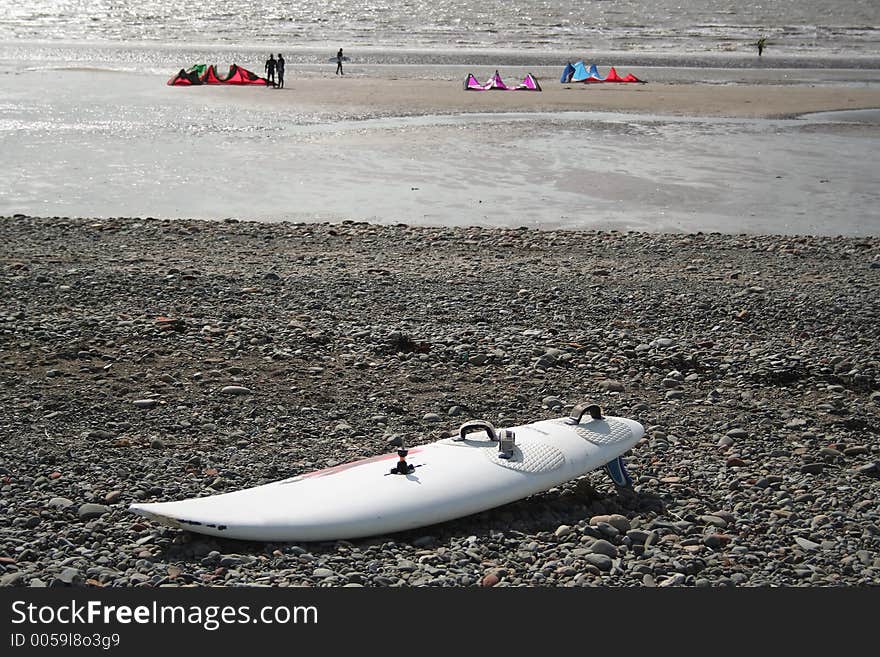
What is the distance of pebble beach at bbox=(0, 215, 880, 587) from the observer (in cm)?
500

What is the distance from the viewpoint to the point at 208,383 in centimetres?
721

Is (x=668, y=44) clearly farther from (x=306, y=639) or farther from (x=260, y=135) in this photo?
(x=306, y=639)

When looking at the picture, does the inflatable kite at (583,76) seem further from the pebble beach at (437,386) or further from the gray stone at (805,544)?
the gray stone at (805,544)

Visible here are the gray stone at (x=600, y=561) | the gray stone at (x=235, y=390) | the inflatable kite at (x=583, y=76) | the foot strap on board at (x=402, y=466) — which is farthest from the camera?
the inflatable kite at (x=583, y=76)

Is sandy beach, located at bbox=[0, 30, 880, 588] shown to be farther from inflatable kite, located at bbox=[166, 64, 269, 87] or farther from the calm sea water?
the calm sea water

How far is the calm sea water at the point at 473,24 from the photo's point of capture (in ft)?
158

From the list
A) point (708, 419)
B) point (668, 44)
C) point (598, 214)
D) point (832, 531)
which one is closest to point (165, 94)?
point (598, 214)

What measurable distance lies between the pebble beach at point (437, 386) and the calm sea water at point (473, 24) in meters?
36.4

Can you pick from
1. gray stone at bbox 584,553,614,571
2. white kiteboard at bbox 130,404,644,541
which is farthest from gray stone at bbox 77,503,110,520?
gray stone at bbox 584,553,614,571

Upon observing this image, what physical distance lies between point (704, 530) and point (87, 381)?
4355 mm

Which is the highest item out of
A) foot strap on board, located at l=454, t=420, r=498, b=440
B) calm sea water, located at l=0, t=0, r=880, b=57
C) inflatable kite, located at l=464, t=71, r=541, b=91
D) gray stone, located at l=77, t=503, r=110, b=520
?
calm sea water, located at l=0, t=0, r=880, b=57

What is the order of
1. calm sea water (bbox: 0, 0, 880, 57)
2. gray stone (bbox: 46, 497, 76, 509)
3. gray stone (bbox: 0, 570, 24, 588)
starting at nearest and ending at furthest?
gray stone (bbox: 0, 570, 24, 588), gray stone (bbox: 46, 497, 76, 509), calm sea water (bbox: 0, 0, 880, 57)

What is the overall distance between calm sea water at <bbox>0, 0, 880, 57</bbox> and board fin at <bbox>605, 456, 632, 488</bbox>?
1630 inches

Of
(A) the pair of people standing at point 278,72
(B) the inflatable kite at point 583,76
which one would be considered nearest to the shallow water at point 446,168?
(A) the pair of people standing at point 278,72
